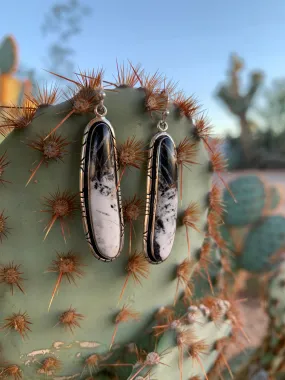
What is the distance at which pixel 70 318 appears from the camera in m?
0.42

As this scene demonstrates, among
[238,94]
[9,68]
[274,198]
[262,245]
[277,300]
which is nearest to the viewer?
[277,300]

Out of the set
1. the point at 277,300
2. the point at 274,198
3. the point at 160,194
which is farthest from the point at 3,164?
the point at 274,198

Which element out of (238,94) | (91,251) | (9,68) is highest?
(238,94)

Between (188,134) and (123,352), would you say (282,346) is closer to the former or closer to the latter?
(123,352)

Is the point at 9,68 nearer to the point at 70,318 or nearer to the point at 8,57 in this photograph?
the point at 8,57

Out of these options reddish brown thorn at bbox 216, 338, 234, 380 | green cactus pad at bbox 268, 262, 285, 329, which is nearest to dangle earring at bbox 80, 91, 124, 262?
reddish brown thorn at bbox 216, 338, 234, 380

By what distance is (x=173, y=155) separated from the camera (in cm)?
40

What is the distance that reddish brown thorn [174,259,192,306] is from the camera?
1.59 ft

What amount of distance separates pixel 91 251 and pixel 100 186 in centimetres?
8

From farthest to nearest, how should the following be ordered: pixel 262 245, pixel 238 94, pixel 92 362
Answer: pixel 238 94 → pixel 262 245 → pixel 92 362

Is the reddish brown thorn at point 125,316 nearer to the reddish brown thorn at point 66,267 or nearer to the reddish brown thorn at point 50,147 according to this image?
the reddish brown thorn at point 66,267

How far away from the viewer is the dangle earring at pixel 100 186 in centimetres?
36

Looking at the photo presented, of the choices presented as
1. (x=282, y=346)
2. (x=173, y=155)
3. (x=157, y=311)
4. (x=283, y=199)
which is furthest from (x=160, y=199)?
(x=283, y=199)

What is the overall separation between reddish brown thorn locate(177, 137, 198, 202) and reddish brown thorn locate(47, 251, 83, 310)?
14 centimetres
